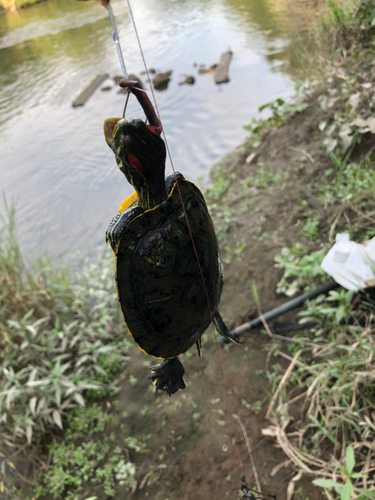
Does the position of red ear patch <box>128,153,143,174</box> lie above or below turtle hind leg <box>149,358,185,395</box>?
above

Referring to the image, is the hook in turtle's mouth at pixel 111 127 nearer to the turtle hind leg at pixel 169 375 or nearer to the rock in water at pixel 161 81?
the turtle hind leg at pixel 169 375

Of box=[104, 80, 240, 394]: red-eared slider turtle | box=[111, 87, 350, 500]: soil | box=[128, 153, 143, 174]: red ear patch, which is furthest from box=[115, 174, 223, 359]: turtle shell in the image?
box=[111, 87, 350, 500]: soil

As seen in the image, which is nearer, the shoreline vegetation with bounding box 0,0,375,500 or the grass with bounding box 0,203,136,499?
the shoreline vegetation with bounding box 0,0,375,500

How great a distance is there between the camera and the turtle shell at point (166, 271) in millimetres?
817

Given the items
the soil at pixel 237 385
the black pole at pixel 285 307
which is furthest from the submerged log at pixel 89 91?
the black pole at pixel 285 307

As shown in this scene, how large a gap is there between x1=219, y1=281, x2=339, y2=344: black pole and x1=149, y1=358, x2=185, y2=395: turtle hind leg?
115 cm

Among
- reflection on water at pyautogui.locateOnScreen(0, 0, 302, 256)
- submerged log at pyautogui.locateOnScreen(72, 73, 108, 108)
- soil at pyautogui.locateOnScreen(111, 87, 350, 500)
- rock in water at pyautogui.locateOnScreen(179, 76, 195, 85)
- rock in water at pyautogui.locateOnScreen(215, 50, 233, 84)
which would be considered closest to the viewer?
soil at pyautogui.locateOnScreen(111, 87, 350, 500)

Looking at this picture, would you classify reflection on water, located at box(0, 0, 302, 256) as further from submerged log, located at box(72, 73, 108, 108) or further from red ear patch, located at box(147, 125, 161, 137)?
red ear patch, located at box(147, 125, 161, 137)

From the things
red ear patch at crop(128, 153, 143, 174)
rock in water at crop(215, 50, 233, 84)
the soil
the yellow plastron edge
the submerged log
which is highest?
red ear patch at crop(128, 153, 143, 174)

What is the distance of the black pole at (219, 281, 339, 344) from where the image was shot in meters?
2.20

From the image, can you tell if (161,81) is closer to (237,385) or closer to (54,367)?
(54,367)

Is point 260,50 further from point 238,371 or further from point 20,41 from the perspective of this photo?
point 238,371

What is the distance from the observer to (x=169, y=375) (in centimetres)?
100

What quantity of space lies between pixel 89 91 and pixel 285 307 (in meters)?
4.52
